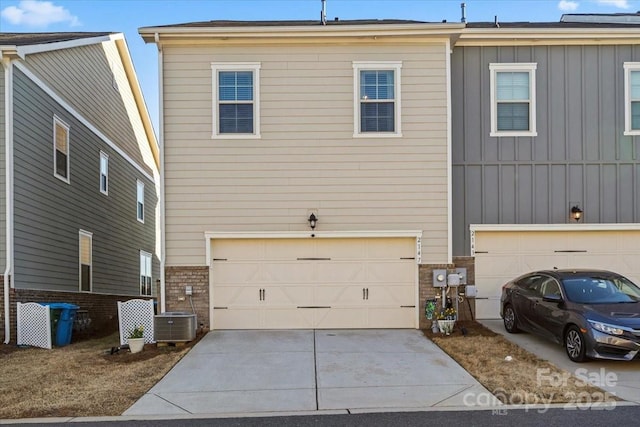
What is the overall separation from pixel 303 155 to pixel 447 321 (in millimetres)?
4574

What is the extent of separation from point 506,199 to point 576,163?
5.89 ft

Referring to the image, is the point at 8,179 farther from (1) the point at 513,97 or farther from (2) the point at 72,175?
(1) the point at 513,97

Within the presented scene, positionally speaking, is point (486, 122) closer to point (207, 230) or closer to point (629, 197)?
point (629, 197)

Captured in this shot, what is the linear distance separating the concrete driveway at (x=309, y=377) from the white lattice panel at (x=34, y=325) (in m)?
3.23

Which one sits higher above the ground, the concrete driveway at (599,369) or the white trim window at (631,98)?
the white trim window at (631,98)

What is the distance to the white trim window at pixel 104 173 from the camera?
60.7ft

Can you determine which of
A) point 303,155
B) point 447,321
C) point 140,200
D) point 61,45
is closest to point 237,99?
point 303,155

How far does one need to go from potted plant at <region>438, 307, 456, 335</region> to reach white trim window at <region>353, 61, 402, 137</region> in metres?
3.95

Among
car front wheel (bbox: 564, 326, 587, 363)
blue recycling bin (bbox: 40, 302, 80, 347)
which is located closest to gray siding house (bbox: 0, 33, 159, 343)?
blue recycling bin (bbox: 40, 302, 80, 347)

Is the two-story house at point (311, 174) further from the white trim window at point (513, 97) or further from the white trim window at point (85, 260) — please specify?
the white trim window at point (85, 260)

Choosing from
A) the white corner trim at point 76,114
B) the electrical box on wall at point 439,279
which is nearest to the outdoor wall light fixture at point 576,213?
the electrical box on wall at point 439,279

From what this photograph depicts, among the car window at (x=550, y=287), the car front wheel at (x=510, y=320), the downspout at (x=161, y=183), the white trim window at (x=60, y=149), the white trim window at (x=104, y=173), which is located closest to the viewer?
the car window at (x=550, y=287)

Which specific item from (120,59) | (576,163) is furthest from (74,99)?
(576,163)

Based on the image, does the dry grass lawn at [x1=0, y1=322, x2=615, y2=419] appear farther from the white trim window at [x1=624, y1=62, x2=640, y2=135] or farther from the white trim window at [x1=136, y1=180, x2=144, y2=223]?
the white trim window at [x1=136, y1=180, x2=144, y2=223]
